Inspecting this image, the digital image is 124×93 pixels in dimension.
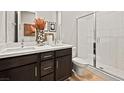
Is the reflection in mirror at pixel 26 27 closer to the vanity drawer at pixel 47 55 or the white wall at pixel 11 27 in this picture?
the white wall at pixel 11 27

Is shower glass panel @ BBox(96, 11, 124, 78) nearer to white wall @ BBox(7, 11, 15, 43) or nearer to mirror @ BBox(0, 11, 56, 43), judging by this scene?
mirror @ BBox(0, 11, 56, 43)

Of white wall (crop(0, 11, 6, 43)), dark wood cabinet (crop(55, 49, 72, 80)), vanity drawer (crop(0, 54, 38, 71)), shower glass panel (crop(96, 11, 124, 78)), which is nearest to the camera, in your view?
vanity drawer (crop(0, 54, 38, 71))

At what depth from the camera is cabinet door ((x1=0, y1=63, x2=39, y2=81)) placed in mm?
1112

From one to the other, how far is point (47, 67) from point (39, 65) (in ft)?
0.28

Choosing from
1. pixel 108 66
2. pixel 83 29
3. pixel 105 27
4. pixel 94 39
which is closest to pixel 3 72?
pixel 83 29

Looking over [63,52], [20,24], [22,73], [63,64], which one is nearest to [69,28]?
[63,52]

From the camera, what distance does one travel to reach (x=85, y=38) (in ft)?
4.70

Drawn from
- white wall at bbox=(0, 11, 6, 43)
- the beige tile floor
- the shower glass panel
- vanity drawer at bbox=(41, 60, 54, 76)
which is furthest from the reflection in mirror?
the shower glass panel

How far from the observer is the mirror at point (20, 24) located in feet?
4.07

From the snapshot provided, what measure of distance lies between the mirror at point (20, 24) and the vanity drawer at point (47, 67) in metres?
0.24

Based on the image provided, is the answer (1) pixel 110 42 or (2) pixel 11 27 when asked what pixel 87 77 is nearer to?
(1) pixel 110 42

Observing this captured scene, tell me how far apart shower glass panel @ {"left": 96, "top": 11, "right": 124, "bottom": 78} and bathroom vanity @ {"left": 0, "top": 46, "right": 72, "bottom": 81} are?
375 mm

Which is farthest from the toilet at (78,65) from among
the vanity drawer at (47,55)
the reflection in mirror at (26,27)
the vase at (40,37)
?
the reflection in mirror at (26,27)

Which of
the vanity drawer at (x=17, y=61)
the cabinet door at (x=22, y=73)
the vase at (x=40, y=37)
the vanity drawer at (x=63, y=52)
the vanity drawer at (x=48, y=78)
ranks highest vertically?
the vase at (x=40, y=37)
